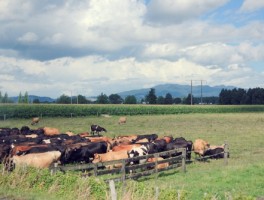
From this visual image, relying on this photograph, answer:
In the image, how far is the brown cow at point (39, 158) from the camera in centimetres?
1798

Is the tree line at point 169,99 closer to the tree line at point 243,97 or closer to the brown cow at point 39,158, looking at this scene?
the tree line at point 243,97

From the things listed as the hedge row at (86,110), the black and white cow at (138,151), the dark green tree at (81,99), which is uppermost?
the dark green tree at (81,99)

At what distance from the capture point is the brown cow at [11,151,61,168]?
18.0m

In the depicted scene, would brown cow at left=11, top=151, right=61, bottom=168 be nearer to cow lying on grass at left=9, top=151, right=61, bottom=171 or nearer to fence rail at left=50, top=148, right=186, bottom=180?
cow lying on grass at left=9, top=151, right=61, bottom=171

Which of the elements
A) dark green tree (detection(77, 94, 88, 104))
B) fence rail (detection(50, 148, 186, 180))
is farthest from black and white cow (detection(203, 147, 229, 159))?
dark green tree (detection(77, 94, 88, 104))

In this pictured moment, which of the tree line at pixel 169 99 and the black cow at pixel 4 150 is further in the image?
the tree line at pixel 169 99

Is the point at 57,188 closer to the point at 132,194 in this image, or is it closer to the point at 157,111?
the point at 132,194

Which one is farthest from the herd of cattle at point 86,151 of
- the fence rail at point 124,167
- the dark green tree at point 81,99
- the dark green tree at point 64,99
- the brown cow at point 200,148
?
the dark green tree at point 64,99

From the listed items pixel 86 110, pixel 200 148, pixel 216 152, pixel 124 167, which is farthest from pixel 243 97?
pixel 124 167

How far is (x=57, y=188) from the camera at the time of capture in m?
11.8

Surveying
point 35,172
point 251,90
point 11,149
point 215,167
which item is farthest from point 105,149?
point 251,90

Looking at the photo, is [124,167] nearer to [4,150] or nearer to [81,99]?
[4,150]

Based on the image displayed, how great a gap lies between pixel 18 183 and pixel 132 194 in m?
4.57

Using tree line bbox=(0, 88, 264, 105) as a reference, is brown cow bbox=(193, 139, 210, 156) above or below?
below
